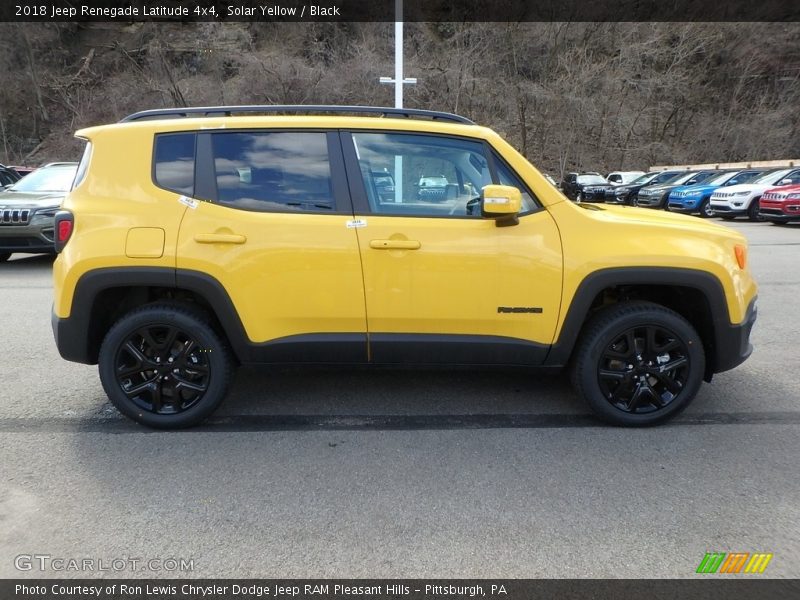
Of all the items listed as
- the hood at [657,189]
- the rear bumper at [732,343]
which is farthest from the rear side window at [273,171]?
the hood at [657,189]

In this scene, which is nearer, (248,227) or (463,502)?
(463,502)

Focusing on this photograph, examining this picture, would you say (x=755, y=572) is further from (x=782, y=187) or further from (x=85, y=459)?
(x=782, y=187)

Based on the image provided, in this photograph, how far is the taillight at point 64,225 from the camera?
3.40m

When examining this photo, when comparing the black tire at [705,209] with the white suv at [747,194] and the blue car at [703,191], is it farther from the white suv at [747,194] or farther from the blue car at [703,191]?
the white suv at [747,194]

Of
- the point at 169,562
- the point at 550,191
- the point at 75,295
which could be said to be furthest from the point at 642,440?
the point at 75,295

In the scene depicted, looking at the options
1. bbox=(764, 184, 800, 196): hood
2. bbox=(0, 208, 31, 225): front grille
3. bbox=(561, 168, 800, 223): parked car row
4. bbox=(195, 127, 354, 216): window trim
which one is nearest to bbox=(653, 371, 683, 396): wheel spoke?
bbox=(195, 127, 354, 216): window trim

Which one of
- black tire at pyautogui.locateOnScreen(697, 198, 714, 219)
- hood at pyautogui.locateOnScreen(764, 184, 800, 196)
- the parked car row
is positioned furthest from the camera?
black tire at pyautogui.locateOnScreen(697, 198, 714, 219)

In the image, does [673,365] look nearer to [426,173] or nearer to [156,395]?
[426,173]

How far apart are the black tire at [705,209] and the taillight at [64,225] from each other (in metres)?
18.4

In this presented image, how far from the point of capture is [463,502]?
110 inches

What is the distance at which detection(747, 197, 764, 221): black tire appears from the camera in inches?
635

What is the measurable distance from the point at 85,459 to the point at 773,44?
52.3 metres

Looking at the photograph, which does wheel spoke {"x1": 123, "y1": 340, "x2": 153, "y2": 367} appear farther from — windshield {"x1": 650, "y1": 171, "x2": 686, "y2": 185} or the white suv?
windshield {"x1": 650, "y1": 171, "x2": 686, "y2": 185}

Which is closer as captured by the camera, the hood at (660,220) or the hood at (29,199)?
the hood at (660,220)
